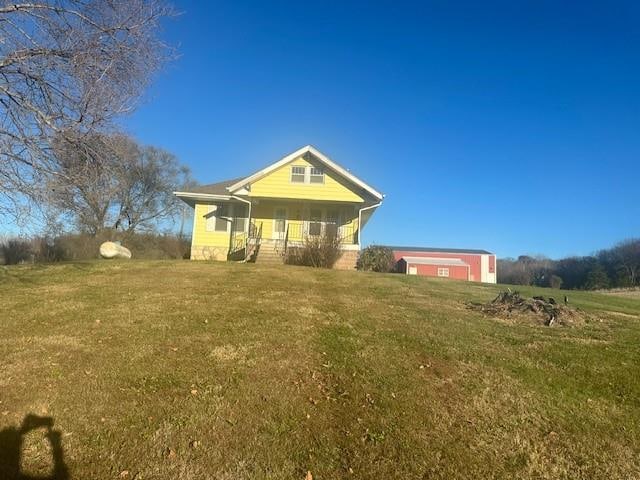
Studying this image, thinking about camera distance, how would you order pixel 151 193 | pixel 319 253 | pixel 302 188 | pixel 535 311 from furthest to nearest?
pixel 151 193
pixel 302 188
pixel 319 253
pixel 535 311

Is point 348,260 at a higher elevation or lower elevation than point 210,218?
lower

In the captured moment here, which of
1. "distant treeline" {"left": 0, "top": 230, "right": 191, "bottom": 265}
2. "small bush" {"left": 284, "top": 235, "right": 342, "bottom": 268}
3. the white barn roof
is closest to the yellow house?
"small bush" {"left": 284, "top": 235, "right": 342, "bottom": 268}

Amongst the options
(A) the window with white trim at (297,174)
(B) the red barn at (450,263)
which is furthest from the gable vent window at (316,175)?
(B) the red barn at (450,263)

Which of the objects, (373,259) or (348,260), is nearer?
(348,260)

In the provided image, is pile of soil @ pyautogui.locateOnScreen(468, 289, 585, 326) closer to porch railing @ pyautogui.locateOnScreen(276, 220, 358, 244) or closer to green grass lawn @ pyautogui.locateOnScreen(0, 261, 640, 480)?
green grass lawn @ pyautogui.locateOnScreen(0, 261, 640, 480)

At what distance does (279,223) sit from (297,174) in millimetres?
2790

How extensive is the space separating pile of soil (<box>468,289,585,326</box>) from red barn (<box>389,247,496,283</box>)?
32.4 metres

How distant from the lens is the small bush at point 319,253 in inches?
699

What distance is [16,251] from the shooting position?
858 inches

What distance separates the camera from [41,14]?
8.44m

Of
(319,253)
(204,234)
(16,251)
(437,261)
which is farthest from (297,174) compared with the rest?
(437,261)

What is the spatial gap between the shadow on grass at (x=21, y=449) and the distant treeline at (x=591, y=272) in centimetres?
4395

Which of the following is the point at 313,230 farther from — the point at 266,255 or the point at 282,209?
the point at 266,255

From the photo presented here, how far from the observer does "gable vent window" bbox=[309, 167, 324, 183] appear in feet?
70.6
